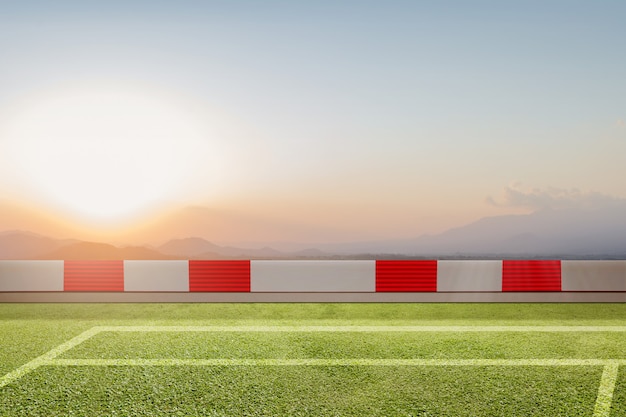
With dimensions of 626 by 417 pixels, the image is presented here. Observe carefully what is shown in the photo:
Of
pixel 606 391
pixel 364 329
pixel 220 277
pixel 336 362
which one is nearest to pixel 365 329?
pixel 364 329

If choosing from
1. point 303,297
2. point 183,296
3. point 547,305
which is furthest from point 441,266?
point 183,296

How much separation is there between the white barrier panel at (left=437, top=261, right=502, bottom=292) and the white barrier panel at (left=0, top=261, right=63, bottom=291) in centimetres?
559

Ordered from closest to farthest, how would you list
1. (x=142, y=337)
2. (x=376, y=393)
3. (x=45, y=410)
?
1. (x=45, y=410)
2. (x=376, y=393)
3. (x=142, y=337)

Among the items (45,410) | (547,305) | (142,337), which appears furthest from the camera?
(547,305)

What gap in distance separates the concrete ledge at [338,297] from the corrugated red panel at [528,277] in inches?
3.4

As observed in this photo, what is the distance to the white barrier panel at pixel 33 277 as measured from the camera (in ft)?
26.6

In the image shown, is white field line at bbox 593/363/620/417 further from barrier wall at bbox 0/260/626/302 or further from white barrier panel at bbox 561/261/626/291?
white barrier panel at bbox 561/261/626/291

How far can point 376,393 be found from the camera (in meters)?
3.79

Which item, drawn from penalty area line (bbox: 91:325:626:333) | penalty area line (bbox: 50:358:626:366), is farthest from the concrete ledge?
penalty area line (bbox: 50:358:626:366)

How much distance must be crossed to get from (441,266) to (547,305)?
1.54 meters

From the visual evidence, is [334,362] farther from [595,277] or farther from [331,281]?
[595,277]

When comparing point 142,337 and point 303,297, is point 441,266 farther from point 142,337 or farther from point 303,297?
point 142,337

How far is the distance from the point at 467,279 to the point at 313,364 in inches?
166

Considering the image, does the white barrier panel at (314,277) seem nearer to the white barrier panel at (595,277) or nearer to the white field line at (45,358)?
the white field line at (45,358)
